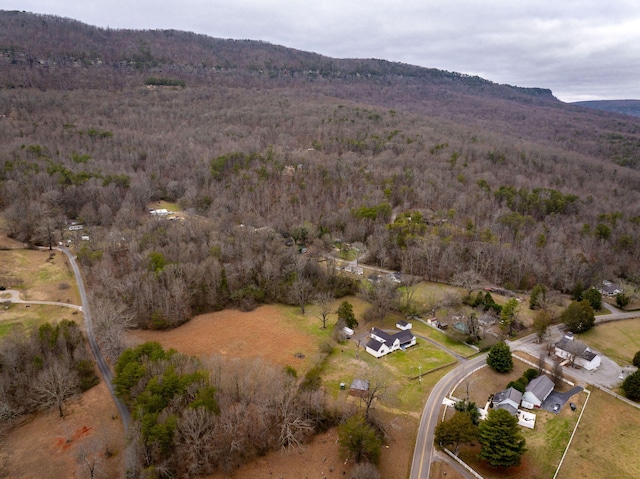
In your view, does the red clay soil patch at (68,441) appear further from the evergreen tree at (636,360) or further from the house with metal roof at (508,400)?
the evergreen tree at (636,360)

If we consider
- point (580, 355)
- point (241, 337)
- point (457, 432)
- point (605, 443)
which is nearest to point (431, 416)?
point (457, 432)

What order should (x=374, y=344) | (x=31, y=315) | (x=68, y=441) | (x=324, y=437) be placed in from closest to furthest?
(x=68, y=441)
(x=324, y=437)
(x=374, y=344)
(x=31, y=315)

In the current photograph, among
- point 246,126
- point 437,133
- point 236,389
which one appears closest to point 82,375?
point 236,389

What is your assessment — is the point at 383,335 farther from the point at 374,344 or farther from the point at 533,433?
the point at 533,433

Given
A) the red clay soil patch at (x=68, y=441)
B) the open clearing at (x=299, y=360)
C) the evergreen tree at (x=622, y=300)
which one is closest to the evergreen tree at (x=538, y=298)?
the evergreen tree at (x=622, y=300)

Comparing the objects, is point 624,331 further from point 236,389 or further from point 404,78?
point 404,78

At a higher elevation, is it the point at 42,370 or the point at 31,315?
the point at 42,370

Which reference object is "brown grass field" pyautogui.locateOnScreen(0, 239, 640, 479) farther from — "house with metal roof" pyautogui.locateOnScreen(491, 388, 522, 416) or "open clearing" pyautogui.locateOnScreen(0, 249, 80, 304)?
"open clearing" pyautogui.locateOnScreen(0, 249, 80, 304)
